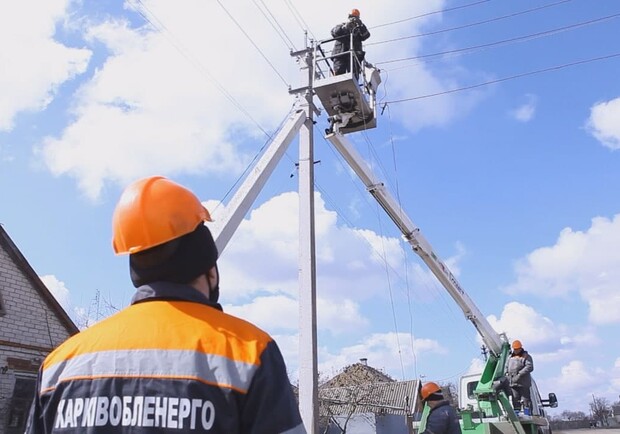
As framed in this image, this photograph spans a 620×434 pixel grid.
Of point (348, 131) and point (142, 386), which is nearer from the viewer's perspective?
point (142, 386)

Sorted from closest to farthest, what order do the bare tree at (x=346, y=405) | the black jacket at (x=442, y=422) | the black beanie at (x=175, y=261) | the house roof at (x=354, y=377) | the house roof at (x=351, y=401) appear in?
the black beanie at (x=175, y=261), the black jacket at (x=442, y=422), the bare tree at (x=346, y=405), the house roof at (x=351, y=401), the house roof at (x=354, y=377)

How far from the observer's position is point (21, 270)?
12055 mm

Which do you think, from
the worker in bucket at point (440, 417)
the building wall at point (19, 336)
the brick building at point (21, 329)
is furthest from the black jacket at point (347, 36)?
the building wall at point (19, 336)

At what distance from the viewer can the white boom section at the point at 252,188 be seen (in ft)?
25.1

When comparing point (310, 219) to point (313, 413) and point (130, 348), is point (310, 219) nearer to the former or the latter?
point (313, 413)

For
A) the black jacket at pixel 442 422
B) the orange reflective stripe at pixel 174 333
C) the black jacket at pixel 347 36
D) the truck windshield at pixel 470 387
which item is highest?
the black jacket at pixel 347 36

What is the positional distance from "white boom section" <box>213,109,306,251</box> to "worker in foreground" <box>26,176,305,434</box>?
5.42m

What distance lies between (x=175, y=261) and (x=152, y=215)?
165 millimetres

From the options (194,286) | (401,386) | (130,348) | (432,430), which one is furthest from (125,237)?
(401,386)

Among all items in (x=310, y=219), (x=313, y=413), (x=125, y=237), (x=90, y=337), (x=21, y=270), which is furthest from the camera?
(x=21, y=270)

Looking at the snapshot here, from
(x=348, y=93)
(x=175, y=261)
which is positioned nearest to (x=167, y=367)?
(x=175, y=261)

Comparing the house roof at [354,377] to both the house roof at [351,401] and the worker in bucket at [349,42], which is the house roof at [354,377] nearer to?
the house roof at [351,401]

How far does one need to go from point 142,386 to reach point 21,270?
39.3ft

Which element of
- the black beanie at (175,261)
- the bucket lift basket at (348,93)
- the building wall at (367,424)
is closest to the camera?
the black beanie at (175,261)
